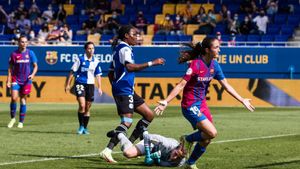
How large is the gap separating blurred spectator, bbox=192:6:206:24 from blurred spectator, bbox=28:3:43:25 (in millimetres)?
7687

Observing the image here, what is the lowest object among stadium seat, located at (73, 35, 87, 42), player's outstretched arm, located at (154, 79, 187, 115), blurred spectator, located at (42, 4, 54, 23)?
stadium seat, located at (73, 35, 87, 42)

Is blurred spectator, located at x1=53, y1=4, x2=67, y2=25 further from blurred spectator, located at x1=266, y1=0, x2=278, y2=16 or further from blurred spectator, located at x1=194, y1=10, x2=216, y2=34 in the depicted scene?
blurred spectator, located at x1=266, y1=0, x2=278, y2=16

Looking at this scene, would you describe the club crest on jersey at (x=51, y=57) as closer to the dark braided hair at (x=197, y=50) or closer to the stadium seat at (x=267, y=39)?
the stadium seat at (x=267, y=39)

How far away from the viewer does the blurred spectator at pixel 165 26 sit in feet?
127

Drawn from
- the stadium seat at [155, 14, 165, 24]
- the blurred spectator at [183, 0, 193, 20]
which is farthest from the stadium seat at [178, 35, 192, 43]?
the stadium seat at [155, 14, 165, 24]

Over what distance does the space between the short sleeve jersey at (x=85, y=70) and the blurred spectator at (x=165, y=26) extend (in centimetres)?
1806

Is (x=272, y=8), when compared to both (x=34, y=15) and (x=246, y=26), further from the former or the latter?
(x=34, y=15)

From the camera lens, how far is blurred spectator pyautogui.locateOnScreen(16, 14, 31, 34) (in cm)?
4131

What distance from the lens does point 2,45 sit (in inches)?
1570

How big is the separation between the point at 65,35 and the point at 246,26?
8.04 m

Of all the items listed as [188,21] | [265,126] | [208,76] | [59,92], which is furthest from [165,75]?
[208,76]

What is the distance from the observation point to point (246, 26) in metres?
37.8

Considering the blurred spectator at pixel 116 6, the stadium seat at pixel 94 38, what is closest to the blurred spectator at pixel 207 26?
the stadium seat at pixel 94 38

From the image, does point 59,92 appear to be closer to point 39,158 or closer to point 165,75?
point 165,75
